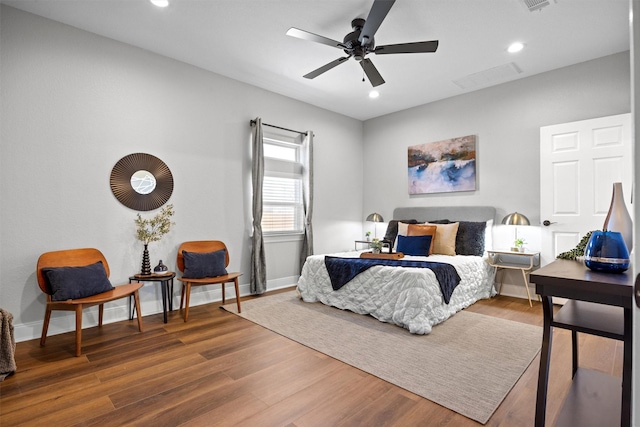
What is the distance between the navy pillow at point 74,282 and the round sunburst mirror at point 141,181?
87 cm

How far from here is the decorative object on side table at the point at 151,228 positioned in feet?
11.5

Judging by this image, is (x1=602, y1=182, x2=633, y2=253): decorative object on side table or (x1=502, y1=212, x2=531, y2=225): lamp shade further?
(x1=502, y1=212, x2=531, y2=225): lamp shade

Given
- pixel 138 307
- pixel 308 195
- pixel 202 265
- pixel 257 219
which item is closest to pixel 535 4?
pixel 308 195

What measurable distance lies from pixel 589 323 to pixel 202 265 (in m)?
3.36

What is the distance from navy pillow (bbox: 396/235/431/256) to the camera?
172 inches

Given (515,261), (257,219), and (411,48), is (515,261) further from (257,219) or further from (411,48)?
(257,219)

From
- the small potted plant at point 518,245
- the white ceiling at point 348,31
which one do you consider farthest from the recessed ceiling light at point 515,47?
the small potted plant at point 518,245

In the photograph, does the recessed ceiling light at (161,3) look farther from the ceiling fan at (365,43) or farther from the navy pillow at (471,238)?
the navy pillow at (471,238)

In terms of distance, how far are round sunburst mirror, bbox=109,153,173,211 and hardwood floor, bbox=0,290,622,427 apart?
1.40m

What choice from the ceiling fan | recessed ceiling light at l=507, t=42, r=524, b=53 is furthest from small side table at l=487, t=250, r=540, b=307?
the ceiling fan

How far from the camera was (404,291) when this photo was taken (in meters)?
3.17

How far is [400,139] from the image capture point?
573 centimetres

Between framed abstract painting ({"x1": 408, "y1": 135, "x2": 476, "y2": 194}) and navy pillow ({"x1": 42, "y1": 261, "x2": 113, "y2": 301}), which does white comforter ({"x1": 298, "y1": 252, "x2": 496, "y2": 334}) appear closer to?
framed abstract painting ({"x1": 408, "y1": 135, "x2": 476, "y2": 194})

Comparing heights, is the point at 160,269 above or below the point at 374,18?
below
